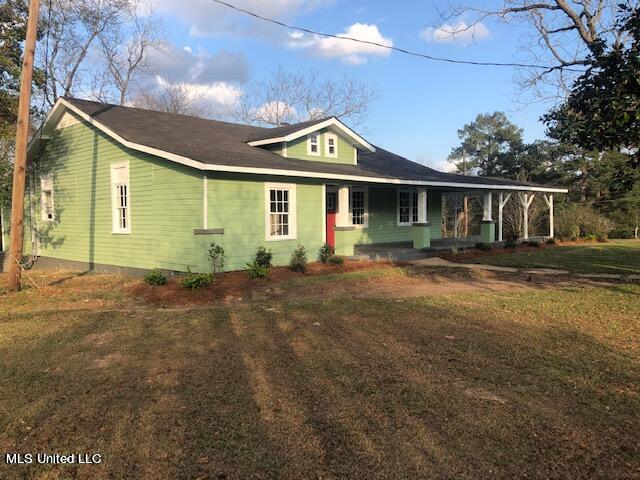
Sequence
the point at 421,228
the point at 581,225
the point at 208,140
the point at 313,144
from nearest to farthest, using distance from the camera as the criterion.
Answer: the point at 208,140 < the point at 313,144 < the point at 421,228 < the point at 581,225

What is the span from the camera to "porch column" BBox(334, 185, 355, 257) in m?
15.6

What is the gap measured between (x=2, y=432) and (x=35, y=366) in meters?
1.87

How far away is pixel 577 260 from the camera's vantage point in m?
16.2

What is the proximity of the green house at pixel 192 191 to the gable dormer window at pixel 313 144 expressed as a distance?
0.12 feet

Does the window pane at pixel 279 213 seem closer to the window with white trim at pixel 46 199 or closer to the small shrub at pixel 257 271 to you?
the small shrub at pixel 257 271

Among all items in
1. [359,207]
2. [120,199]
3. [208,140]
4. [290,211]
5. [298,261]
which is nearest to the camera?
[298,261]

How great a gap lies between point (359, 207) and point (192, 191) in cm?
857

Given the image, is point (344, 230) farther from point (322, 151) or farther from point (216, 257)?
point (216, 257)

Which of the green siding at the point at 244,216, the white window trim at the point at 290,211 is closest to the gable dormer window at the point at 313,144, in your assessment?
the green siding at the point at 244,216

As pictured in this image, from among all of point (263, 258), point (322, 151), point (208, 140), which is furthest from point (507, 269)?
point (208, 140)

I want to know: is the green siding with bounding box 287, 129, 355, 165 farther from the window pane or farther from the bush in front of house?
the bush in front of house

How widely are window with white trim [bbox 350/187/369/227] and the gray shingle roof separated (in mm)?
1076

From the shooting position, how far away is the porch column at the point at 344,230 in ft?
51.2

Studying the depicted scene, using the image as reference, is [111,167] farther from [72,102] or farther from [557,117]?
[557,117]
